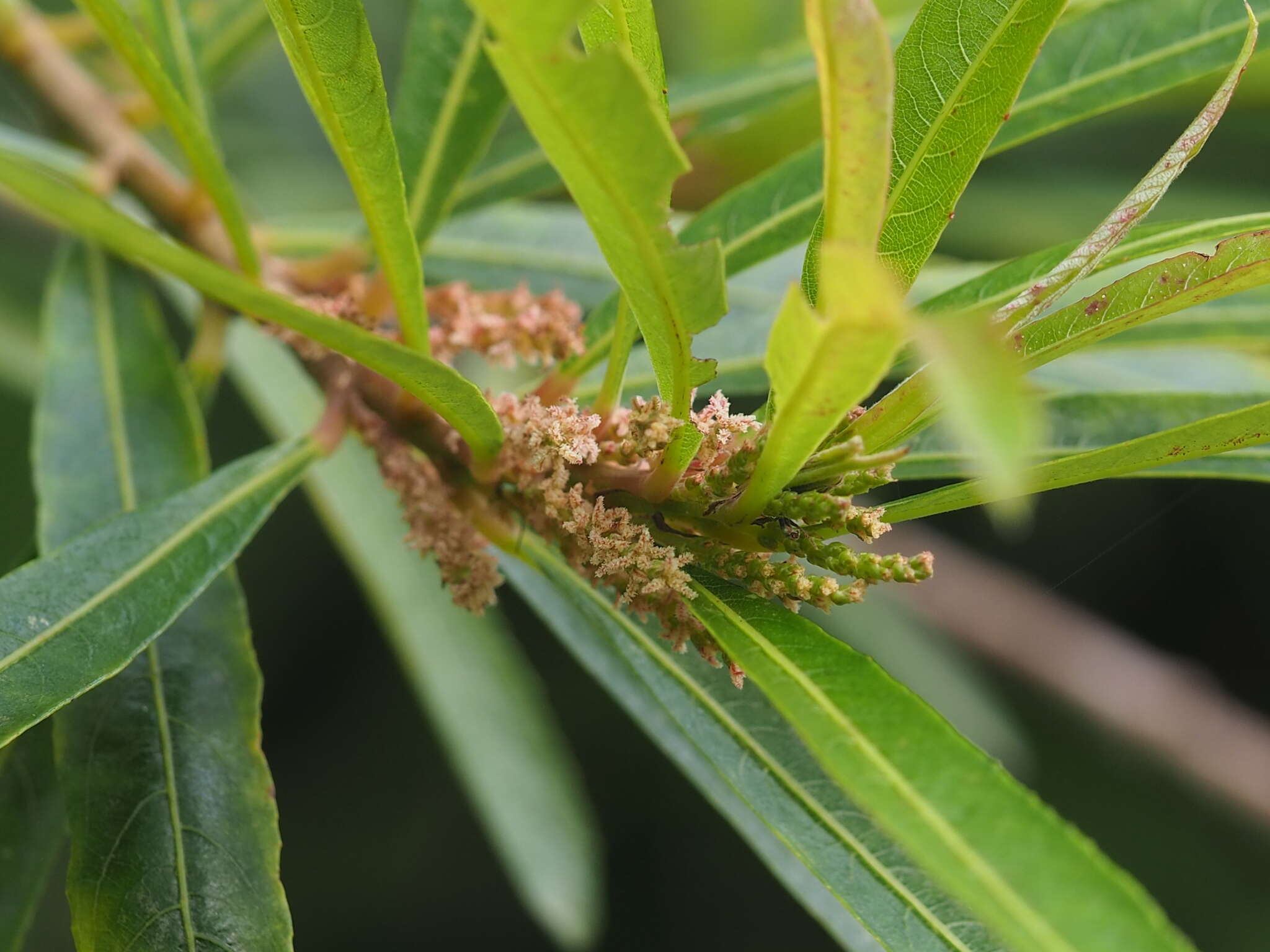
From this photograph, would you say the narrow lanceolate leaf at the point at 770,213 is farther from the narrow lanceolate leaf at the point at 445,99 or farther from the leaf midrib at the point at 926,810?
the leaf midrib at the point at 926,810

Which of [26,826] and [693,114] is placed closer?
[26,826]

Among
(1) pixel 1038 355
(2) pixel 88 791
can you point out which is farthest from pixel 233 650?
(1) pixel 1038 355

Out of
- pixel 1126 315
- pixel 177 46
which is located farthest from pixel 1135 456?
pixel 177 46

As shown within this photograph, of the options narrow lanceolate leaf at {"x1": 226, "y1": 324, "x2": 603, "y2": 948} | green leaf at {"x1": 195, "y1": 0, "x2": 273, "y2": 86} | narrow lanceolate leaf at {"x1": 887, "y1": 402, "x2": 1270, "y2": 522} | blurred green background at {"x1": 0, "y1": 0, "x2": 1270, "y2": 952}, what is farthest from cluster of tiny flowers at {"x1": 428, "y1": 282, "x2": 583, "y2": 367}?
blurred green background at {"x1": 0, "y1": 0, "x2": 1270, "y2": 952}

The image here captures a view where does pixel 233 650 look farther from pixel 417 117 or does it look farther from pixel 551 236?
pixel 551 236

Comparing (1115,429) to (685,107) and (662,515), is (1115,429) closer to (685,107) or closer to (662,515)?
(662,515)

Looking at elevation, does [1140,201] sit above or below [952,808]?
above

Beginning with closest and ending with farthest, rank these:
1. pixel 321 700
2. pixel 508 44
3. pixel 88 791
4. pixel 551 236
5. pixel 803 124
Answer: pixel 508 44, pixel 88 791, pixel 551 236, pixel 803 124, pixel 321 700
